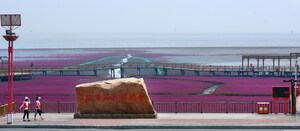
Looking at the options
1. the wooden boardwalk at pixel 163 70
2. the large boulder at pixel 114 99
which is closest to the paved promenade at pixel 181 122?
the large boulder at pixel 114 99

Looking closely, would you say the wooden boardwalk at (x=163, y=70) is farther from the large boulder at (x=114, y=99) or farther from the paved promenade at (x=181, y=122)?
the large boulder at (x=114, y=99)

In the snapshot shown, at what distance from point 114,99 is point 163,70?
73622mm

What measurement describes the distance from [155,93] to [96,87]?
33532 millimetres

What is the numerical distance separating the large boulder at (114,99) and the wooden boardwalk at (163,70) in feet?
207

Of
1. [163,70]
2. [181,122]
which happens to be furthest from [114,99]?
[163,70]

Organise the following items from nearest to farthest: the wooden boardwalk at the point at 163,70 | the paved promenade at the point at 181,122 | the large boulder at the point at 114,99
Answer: the paved promenade at the point at 181,122, the large boulder at the point at 114,99, the wooden boardwalk at the point at 163,70

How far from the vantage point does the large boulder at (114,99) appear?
33.8 meters

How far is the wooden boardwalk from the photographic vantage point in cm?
9706

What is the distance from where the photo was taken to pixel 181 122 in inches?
1256

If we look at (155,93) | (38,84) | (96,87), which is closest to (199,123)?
(96,87)

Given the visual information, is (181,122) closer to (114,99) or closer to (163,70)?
(114,99)

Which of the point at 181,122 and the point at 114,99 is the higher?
the point at 114,99

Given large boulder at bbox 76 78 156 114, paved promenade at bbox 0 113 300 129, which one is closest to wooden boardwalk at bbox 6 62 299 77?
paved promenade at bbox 0 113 300 129

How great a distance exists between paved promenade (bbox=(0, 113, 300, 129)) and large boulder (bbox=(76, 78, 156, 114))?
1062 millimetres
